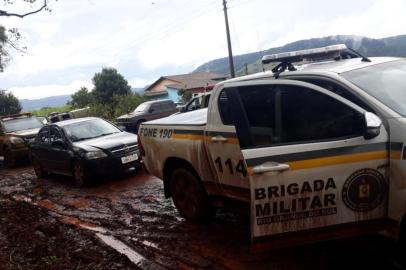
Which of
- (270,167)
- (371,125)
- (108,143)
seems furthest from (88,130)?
Answer: (371,125)

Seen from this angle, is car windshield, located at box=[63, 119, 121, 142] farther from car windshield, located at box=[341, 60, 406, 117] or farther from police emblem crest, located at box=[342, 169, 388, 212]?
police emblem crest, located at box=[342, 169, 388, 212]

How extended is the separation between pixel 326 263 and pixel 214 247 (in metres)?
1.39

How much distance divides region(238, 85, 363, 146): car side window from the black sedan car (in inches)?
231

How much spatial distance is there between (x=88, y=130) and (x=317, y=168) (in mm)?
8260

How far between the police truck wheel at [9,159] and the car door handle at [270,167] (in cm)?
1369

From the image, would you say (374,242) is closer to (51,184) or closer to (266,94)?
(266,94)

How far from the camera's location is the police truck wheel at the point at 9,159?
15150 mm

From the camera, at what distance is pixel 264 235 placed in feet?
11.5

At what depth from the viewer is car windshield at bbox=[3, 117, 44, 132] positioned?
16.0 m

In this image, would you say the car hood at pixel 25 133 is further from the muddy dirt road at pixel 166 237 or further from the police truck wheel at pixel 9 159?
the muddy dirt road at pixel 166 237

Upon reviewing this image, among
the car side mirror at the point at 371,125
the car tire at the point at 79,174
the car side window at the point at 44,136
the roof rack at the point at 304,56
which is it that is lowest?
the car tire at the point at 79,174

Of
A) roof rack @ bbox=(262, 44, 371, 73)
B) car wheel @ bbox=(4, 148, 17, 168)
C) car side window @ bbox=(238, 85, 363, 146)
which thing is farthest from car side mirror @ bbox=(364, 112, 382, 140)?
car wheel @ bbox=(4, 148, 17, 168)

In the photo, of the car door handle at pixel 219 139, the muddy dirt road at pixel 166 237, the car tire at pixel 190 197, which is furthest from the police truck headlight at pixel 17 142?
the car door handle at pixel 219 139

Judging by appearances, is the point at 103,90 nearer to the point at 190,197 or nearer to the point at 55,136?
the point at 55,136
